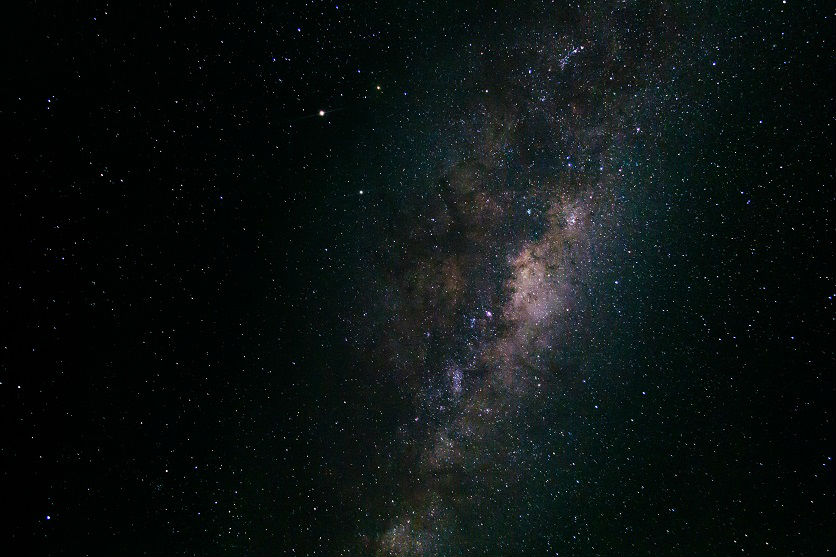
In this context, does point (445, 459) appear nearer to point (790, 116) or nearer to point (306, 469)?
point (306, 469)

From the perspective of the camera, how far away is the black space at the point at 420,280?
1.31 meters

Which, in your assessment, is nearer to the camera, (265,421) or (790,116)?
(790,116)

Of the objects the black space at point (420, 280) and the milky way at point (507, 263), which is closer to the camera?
the black space at point (420, 280)

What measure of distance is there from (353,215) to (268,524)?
1.77 metres

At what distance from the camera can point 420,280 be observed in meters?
1.96

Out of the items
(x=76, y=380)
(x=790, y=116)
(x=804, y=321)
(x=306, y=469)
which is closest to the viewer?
(x=76, y=380)

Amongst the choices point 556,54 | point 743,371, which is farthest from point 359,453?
point 556,54

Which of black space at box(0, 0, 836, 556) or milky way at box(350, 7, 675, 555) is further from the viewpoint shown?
milky way at box(350, 7, 675, 555)

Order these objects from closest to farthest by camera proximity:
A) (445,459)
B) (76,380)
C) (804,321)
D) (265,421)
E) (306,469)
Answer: (76,380)
(804,321)
(265,421)
(306,469)
(445,459)

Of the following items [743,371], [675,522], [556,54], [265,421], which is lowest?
[675,522]

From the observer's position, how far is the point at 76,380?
1348 millimetres

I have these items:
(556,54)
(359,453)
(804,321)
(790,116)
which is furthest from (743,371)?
(359,453)

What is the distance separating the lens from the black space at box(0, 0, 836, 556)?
131 cm

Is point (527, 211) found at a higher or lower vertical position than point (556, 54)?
lower
